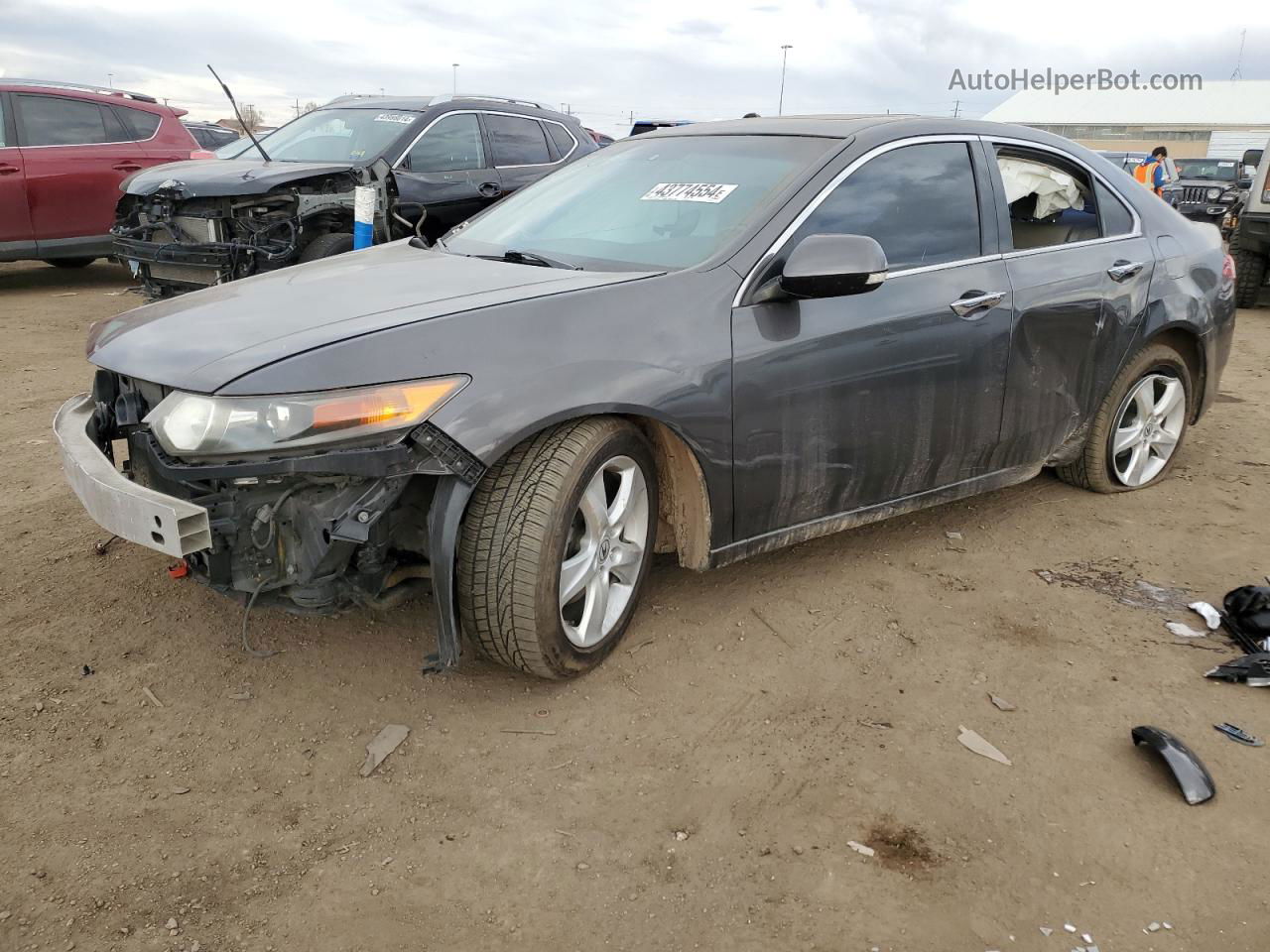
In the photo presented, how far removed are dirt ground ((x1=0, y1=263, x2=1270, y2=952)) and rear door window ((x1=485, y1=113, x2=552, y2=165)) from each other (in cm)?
533

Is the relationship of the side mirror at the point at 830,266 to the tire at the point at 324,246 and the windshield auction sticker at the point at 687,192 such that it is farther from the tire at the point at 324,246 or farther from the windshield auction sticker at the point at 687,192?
the tire at the point at 324,246

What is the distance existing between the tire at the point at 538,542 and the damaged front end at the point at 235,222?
16.0ft

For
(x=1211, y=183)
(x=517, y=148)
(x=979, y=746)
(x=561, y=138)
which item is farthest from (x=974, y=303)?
(x=1211, y=183)

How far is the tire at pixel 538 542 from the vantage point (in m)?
2.66

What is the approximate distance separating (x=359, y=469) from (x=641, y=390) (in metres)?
0.80

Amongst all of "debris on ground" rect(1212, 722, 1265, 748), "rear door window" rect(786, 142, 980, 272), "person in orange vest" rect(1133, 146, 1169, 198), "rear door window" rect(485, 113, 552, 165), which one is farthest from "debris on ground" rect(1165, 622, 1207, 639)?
"person in orange vest" rect(1133, 146, 1169, 198)

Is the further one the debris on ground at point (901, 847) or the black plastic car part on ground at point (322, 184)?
the black plastic car part on ground at point (322, 184)

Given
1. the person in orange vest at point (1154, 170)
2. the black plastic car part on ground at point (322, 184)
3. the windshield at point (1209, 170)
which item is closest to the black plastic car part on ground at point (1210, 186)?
the windshield at point (1209, 170)

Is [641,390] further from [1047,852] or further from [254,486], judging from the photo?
[1047,852]

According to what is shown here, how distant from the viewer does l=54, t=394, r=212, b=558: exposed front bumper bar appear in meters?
2.37

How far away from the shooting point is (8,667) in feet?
9.78

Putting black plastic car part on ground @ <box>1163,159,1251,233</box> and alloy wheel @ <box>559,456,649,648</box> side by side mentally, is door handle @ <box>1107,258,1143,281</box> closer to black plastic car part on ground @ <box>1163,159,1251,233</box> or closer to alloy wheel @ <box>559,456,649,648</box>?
alloy wheel @ <box>559,456,649,648</box>

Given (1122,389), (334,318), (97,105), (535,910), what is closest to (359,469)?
(334,318)

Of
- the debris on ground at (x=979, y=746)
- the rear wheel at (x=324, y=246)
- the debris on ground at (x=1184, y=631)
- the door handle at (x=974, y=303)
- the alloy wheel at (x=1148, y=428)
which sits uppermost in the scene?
the door handle at (x=974, y=303)
